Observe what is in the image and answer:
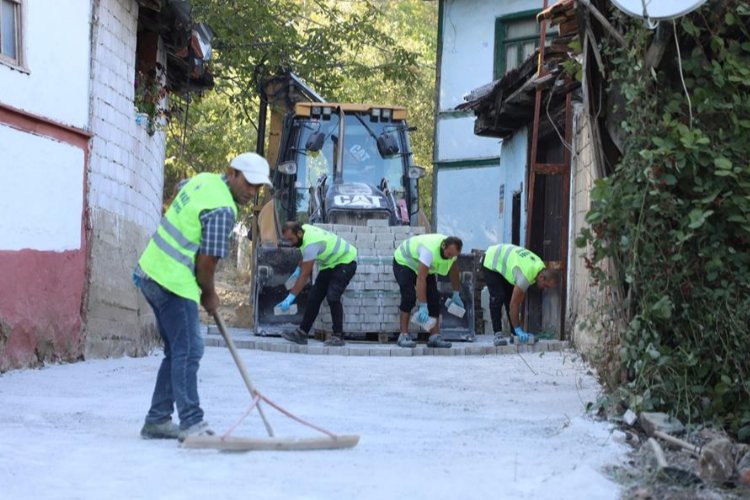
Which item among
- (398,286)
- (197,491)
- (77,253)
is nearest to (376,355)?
(398,286)

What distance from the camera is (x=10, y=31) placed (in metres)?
10.4

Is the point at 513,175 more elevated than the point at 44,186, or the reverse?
the point at 513,175

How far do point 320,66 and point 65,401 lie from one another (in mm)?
13215

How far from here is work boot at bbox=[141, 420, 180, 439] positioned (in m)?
6.89

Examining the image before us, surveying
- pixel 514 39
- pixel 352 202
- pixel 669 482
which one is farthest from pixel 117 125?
pixel 514 39

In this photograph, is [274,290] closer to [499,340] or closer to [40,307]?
[499,340]

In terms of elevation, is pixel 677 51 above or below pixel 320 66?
below

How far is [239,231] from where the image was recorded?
110 ft

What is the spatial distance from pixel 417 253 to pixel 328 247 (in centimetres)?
101

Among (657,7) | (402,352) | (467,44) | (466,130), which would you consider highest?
(467,44)

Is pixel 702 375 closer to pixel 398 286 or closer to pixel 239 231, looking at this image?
pixel 398 286

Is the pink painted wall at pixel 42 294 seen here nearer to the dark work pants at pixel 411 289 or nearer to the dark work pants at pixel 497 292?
the dark work pants at pixel 411 289

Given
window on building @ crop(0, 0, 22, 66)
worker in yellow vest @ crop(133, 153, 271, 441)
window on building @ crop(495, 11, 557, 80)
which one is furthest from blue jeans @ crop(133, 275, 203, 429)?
window on building @ crop(495, 11, 557, 80)

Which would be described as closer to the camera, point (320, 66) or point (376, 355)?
point (376, 355)
